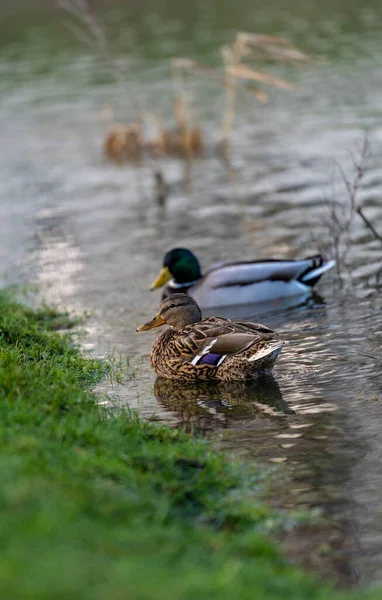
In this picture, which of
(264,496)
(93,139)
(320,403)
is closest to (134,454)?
(264,496)

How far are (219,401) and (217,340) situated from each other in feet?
1.79

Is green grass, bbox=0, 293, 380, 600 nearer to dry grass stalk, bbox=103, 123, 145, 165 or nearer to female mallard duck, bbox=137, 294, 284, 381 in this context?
female mallard duck, bbox=137, 294, 284, 381

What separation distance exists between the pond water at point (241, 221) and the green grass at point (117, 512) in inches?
16.9

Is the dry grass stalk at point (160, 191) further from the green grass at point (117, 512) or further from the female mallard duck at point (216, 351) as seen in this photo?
the green grass at point (117, 512)

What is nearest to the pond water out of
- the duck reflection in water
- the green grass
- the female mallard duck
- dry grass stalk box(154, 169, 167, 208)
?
the duck reflection in water

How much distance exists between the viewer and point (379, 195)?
44.8 feet

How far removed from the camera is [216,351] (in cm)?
738

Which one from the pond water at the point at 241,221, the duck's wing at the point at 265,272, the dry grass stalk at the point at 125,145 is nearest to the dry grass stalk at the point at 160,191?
the pond water at the point at 241,221

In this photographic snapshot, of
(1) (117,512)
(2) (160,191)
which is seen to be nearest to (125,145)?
(2) (160,191)

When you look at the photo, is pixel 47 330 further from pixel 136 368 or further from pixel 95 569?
pixel 95 569

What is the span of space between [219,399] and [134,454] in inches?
81.7

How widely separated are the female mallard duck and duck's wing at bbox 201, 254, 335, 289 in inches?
86.1

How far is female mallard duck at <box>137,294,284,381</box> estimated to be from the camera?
285 inches

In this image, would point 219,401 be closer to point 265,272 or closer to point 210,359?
point 210,359
